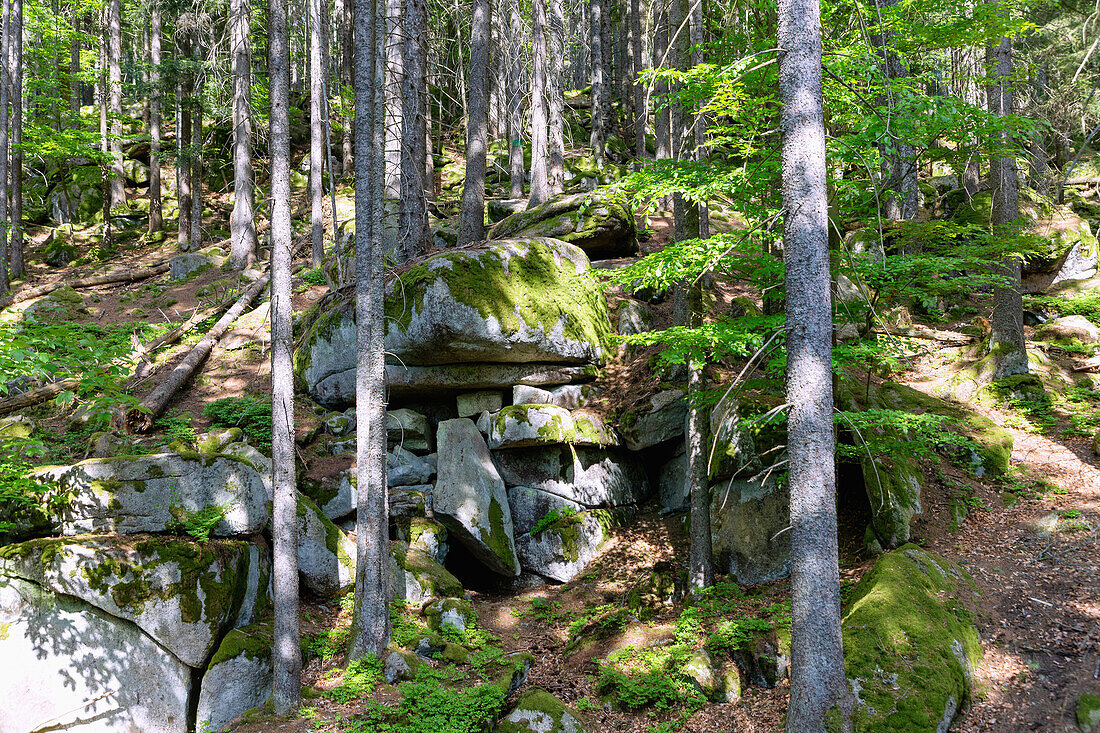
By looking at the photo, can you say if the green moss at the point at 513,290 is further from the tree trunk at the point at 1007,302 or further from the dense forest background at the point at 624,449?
the tree trunk at the point at 1007,302

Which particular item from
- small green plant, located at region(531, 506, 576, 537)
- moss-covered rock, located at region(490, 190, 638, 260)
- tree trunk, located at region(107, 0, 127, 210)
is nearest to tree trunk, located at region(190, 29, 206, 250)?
tree trunk, located at region(107, 0, 127, 210)

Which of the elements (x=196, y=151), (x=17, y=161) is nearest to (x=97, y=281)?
(x=17, y=161)

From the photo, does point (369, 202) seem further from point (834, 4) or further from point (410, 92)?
point (834, 4)

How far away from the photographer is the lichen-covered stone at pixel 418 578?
28.0ft

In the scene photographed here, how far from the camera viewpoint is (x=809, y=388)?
482 cm

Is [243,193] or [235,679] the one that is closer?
[235,679]

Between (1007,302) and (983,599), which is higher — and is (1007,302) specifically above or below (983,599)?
above

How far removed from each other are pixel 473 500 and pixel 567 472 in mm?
1715

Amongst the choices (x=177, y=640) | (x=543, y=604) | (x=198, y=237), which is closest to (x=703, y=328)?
(x=543, y=604)

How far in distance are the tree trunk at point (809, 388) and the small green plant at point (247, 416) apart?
8214mm

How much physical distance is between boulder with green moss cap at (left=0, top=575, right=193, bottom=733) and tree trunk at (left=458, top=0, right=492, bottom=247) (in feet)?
30.4

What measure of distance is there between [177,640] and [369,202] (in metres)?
5.39

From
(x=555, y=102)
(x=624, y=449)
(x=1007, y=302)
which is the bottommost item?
(x=624, y=449)

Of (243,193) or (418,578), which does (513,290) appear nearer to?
(418,578)
